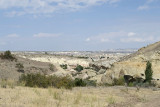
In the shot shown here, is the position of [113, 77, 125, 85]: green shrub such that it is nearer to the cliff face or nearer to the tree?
the cliff face

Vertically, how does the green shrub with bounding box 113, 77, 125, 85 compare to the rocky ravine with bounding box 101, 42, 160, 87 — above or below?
below

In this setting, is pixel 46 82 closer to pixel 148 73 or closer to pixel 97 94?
pixel 97 94

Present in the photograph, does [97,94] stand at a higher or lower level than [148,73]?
lower

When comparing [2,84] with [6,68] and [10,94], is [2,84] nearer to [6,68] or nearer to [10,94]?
[10,94]

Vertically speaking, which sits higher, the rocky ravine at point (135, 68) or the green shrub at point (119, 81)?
the rocky ravine at point (135, 68)

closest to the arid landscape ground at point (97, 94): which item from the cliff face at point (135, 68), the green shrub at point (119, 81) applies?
the cliff face at point (135, 68)

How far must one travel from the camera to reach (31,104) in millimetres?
11258

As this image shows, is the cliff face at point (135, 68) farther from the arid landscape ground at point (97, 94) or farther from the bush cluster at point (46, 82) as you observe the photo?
the bush cluster at point (46, 82)

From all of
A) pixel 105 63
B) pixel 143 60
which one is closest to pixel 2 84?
pixel 143 60

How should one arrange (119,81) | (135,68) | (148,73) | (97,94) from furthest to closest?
(135,68), (119,81), (148,73), (97,94)

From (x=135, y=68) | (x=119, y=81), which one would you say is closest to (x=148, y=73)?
(x=135, y=68)

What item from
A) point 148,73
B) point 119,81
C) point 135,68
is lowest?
point 119,81

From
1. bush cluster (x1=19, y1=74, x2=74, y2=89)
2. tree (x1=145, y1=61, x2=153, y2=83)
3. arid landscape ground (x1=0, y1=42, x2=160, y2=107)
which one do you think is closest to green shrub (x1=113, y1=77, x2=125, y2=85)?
arid landscape ground (x1=0, y1=42, x2=160, y2=107)

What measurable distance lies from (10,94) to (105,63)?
31461 mm
